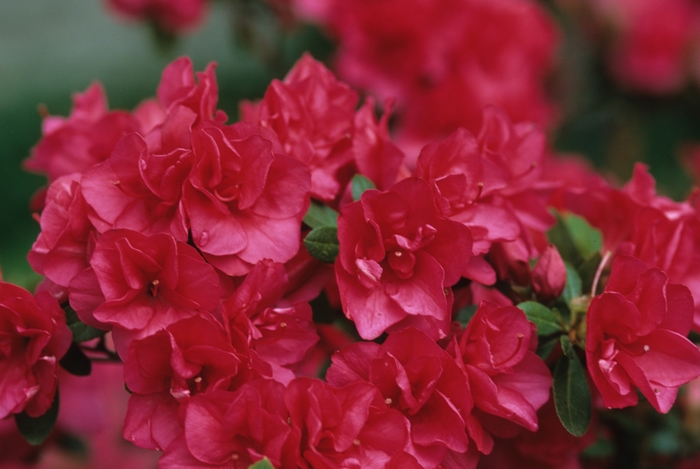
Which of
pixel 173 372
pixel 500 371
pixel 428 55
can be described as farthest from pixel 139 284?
pixel 428 55

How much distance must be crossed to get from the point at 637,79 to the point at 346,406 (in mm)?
1645

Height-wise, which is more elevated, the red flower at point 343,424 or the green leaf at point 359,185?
the green leaf at point 359,185

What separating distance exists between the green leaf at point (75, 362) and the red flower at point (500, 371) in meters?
0.33

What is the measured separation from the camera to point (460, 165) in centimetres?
67

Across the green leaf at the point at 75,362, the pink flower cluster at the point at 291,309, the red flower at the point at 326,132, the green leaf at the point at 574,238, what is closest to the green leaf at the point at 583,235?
the green leaf at the point at 574,238

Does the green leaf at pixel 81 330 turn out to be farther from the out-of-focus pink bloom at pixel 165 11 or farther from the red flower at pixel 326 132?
the out-of-focus pink bloom at pixel 165 11

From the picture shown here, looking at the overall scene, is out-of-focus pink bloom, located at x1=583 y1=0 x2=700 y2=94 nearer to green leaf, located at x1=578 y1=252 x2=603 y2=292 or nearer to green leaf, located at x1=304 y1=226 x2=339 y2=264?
green leaf, located at x1=578 y1=252 x2=603 y2=292

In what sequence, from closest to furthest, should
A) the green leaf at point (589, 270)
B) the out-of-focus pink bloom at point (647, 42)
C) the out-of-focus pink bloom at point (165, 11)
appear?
the green leaf at point (589, 270) → the out-of-focus pink bloom at point (165, 11) → the out-of-focus pink bloom at point (647, 42)

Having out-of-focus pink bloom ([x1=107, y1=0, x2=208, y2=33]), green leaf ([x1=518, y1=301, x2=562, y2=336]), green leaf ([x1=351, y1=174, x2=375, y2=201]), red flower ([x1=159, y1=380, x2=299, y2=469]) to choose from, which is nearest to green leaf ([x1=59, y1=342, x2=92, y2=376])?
red flower ([x1=159, y1=380, x2=299, y2=469])

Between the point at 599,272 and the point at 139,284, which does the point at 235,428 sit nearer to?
the point at 139,284

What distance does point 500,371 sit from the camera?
616mm

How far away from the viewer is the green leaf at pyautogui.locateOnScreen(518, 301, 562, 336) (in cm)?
66

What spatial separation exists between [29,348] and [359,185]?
0.31m

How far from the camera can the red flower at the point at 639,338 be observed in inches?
24.3
